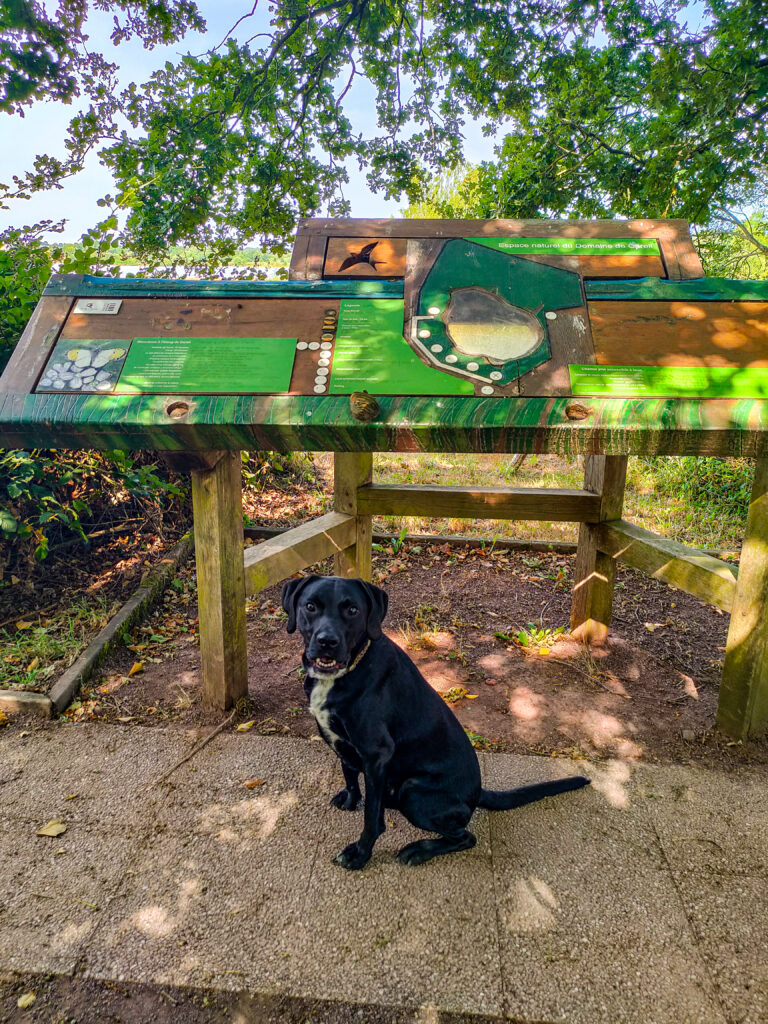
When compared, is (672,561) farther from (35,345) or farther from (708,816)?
(35,345)

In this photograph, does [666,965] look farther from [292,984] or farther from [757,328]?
[757,328]

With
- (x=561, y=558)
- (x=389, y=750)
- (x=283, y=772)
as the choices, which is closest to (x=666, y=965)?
(x=389, y=750)

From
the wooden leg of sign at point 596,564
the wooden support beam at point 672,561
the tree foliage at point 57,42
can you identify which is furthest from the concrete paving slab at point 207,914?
the tree foliage at point 57,42

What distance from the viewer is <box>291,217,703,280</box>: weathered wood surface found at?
119 inches

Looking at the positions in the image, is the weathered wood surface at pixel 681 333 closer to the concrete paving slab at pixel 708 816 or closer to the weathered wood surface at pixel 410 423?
the weathered wood surface at pixel 410 423

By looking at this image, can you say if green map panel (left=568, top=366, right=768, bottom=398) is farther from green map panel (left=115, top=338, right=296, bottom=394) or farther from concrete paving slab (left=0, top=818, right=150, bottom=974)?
concrete paving slab (left=0, top=818, right=150, bottom=974)

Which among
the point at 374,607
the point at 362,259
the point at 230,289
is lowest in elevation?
the point at 374,607

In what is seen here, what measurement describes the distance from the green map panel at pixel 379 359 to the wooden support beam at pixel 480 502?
4.97ft

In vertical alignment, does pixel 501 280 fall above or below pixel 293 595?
above

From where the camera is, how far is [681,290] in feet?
8.18

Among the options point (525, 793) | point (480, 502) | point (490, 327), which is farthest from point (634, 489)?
point (525, 793)

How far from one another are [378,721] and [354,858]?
0.51 metres

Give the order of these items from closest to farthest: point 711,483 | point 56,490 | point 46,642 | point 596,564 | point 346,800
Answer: point 346,800, point 46,642, point 596,564, point 56,490, point 711,483

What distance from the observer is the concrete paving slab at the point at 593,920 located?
1636 millimetres
